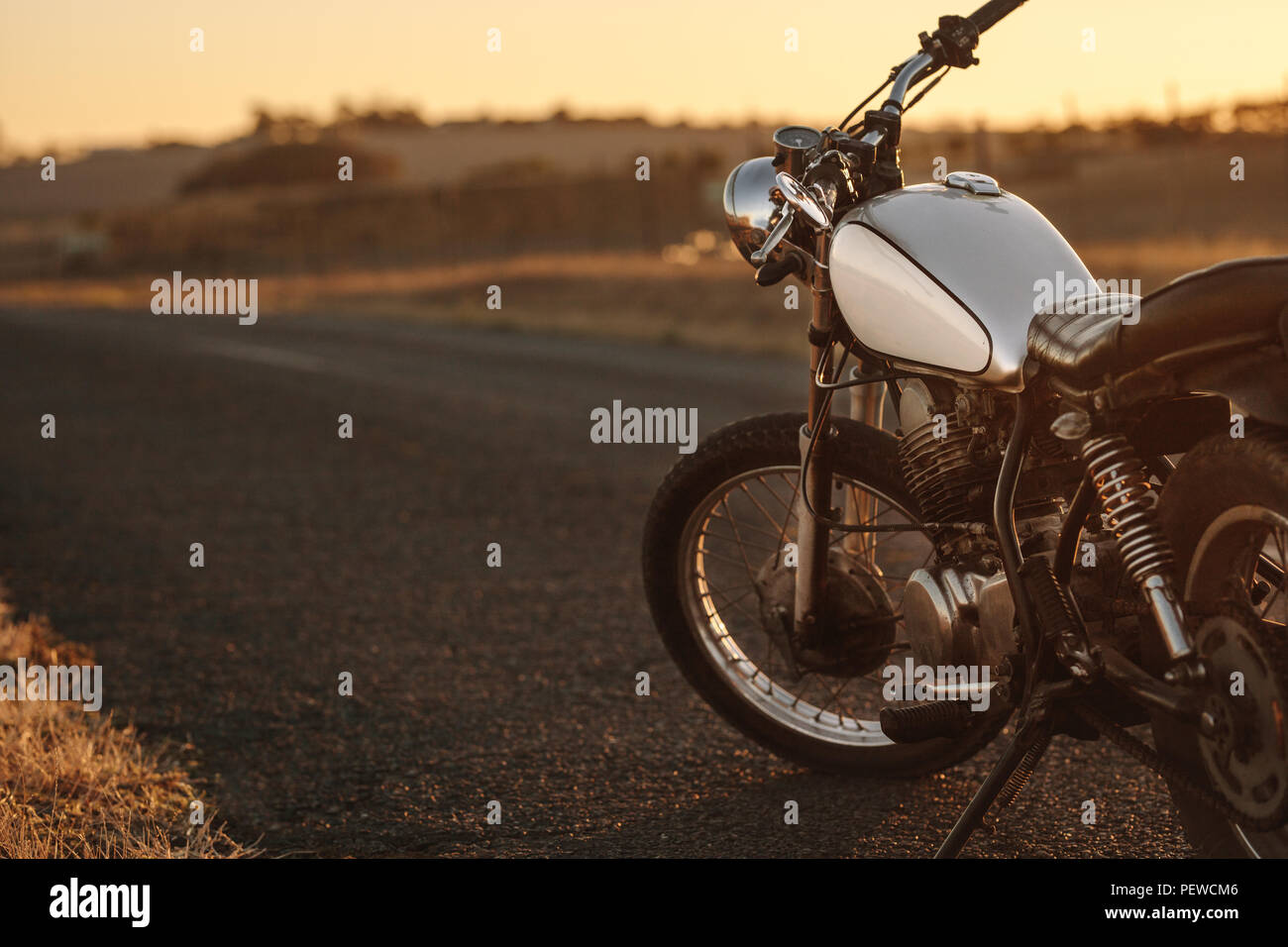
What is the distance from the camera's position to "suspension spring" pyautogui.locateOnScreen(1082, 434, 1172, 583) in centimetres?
233

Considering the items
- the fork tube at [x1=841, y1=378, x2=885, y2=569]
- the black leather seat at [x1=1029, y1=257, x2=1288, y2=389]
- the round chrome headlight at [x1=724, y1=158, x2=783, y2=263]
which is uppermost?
the round chrome headlight at [x1=724, y1=158, x2=783, y2=263]

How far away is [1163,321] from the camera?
2215 mm

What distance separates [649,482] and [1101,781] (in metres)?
4.21

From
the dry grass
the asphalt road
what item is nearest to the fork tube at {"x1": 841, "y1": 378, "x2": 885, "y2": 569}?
the asphalt road

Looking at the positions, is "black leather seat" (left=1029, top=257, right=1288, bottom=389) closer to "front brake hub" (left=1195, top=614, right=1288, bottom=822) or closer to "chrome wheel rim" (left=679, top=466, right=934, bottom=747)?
"front brake hub" (left=1195, top=614, right=1288, bottom=822)

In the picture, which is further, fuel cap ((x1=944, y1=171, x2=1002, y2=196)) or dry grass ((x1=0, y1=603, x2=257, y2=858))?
dry grass ((x1=0, y1=603, x2=257, y2=858))

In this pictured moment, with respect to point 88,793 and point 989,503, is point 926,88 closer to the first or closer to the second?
point 989,503

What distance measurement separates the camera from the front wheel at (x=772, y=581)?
3.33 metres

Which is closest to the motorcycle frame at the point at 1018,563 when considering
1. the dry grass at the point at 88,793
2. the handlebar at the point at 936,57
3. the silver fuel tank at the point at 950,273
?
the silver fuel tank at the point at 950,273

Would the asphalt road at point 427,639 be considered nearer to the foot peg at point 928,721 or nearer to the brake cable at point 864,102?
the foot peg at point 928,721

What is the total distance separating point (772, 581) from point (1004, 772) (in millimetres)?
978

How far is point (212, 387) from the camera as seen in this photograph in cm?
1277

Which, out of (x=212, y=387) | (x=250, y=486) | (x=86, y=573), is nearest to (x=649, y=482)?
(x=250, y=486)
